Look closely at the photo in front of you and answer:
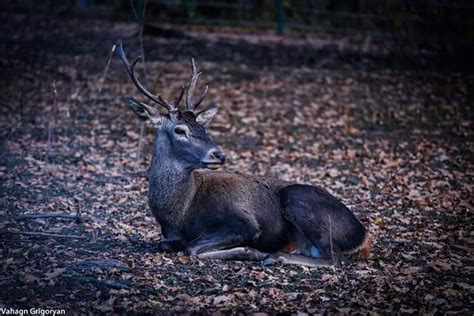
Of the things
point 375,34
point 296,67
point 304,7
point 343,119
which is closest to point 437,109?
point 343,119

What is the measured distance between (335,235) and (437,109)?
25.0 ft

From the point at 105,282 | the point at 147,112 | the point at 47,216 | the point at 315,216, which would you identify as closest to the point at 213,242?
the point at 315,216

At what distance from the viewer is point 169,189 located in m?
6.98

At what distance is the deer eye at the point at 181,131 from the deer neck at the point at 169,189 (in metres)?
0.19

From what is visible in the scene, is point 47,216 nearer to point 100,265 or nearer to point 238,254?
point 100,265

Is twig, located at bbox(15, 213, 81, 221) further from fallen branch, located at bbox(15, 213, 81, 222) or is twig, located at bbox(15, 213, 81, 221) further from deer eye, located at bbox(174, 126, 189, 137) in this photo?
deer eye, located at bbox(174, 126, 189, 137)

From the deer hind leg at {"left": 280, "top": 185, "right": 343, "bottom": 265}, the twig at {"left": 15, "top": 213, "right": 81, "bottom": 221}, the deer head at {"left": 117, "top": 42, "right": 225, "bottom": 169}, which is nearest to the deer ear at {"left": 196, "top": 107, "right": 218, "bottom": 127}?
the deer head at {"left": 117, "top": 42, "right": 225, "bottom": 169}

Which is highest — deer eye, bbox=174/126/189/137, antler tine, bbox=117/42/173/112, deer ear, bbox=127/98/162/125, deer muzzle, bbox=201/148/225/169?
antler tine, bbox=117/42/173/112

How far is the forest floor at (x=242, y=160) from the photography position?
5.99 metres

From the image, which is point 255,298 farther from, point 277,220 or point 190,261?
point 277,220

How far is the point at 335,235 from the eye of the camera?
695 cm

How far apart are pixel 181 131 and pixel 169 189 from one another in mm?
540

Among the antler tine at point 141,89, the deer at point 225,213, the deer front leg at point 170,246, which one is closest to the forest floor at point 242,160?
the deer front leg at point 170,246

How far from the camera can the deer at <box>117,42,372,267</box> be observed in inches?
269
